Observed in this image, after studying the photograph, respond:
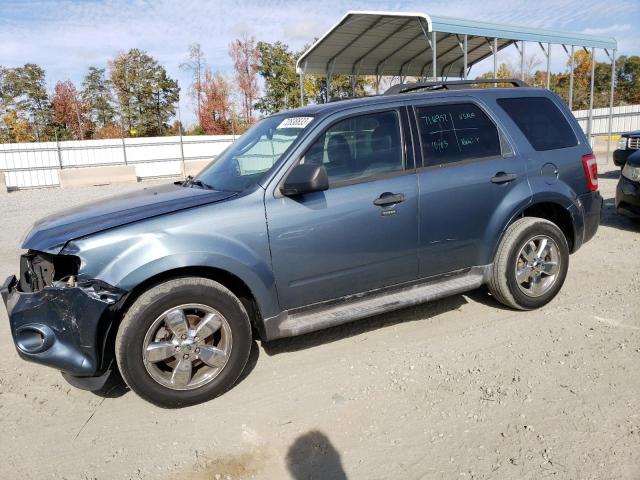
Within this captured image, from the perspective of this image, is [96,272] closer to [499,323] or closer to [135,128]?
[499,323]

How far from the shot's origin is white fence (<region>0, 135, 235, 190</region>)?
2225cm

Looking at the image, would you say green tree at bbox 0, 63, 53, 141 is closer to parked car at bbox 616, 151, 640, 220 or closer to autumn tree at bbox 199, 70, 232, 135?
autumn tree at bbox 199, 70, 232, 135

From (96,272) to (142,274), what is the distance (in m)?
0.26

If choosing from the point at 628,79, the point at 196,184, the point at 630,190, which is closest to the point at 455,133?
the point at 196,184

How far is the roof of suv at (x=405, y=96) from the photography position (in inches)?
150

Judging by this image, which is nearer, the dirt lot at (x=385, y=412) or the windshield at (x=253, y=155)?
the dirt lot at (x=385, y=412)

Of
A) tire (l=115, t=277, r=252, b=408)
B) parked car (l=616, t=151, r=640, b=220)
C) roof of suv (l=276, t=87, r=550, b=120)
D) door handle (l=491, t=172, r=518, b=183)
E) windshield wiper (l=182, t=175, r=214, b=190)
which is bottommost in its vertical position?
tire (l=115, t=277, r=252, b=408)

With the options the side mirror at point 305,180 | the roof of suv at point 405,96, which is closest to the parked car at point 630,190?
the roof of suv at point 405,96

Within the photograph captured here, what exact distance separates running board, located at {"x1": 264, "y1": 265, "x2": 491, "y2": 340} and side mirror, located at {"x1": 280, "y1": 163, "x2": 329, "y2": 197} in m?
0.85

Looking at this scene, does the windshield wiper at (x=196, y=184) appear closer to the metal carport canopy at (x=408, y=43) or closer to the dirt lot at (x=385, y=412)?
the dirt lot at (x=385, y=412)

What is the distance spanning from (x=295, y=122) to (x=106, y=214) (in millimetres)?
1539

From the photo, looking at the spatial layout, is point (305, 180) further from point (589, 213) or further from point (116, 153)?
point (116, 153)

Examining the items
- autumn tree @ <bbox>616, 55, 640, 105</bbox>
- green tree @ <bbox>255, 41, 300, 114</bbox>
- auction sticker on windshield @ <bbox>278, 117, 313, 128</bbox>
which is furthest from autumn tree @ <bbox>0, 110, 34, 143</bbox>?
autumn tree @ <bbox>616, 55, 640, 105</bbox>

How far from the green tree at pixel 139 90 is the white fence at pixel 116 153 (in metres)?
20.2
